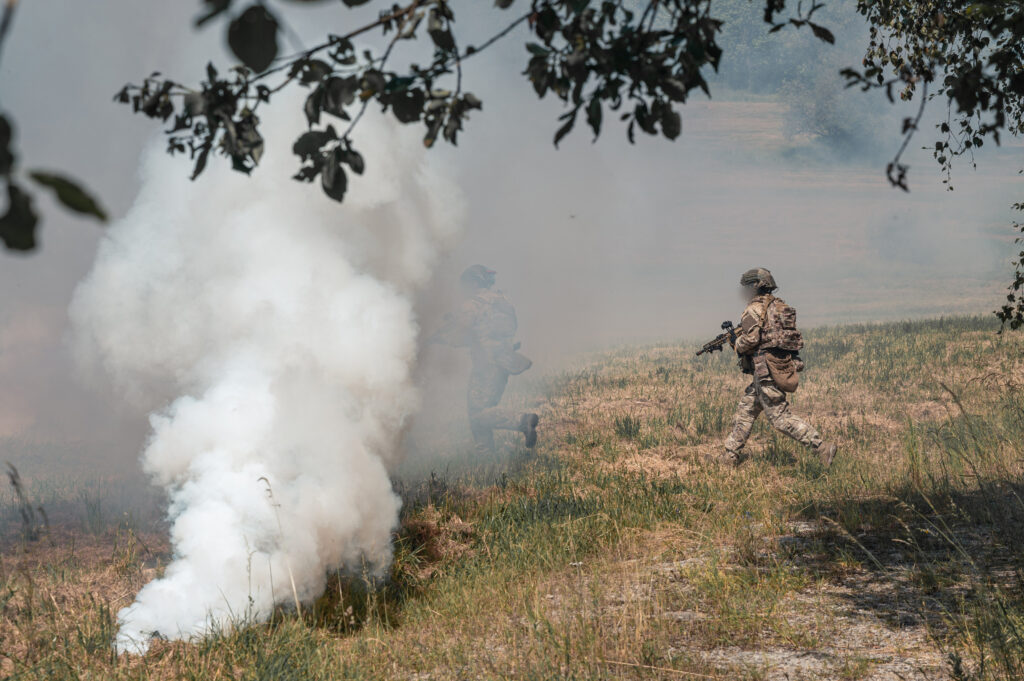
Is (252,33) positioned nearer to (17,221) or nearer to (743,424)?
(17,221)

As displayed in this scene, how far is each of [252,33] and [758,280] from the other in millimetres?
8104

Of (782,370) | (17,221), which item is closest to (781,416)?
(782,370)

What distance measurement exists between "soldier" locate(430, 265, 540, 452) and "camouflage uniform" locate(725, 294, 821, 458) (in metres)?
2.72

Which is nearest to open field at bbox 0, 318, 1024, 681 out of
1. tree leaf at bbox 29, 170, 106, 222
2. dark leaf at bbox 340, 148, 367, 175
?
dark leaf at bbox 340, 148, 367, 175

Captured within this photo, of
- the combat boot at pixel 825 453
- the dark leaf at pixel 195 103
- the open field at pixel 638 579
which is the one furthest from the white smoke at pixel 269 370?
the combat boot at pixel 825 453

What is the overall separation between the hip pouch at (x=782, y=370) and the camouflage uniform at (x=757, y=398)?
0.07m

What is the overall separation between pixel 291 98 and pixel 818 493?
18.4ft

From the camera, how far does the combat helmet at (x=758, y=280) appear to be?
896 centimetres

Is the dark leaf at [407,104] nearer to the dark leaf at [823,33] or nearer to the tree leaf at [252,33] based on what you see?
the tree leaf at [252,33]

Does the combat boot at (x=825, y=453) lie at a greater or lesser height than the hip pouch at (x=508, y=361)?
lesser

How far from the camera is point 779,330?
882 centimetres

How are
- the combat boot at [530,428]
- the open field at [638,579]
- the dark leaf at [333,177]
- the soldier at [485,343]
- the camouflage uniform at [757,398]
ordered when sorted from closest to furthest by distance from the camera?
the dark leaf at [333,177], the open field at [638,579], the camouflage uniform at [757,398], the combat boot at [530,428], the soldier at [485,343]

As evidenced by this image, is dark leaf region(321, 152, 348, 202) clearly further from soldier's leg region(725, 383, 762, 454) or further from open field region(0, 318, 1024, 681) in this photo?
soldier's leg region(725, 383, 762, 454)

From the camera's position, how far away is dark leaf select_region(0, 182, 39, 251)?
3.51 ft
